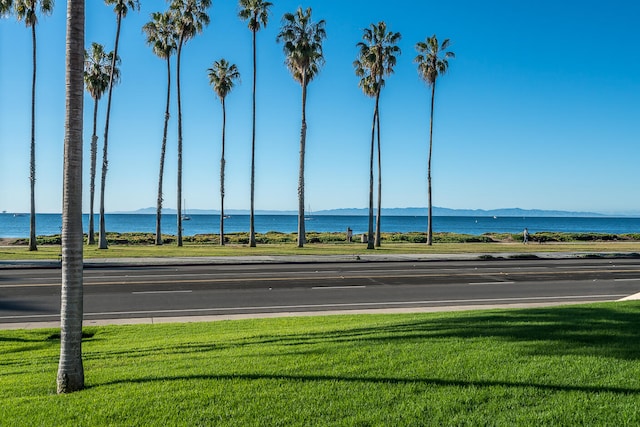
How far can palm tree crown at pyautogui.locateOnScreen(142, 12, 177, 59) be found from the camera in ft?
134

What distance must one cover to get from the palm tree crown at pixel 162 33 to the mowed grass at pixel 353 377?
35699 mm

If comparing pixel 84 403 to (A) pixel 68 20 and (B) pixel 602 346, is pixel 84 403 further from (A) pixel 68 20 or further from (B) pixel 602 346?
(B) pixel 602 346

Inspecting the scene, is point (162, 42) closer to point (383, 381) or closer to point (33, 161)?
point (33, 161)

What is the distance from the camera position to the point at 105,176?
3738cm

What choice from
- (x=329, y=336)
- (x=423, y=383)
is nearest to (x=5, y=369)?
(x=329, y=336)

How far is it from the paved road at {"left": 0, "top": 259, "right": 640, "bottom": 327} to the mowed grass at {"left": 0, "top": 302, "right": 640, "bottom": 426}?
4536mm

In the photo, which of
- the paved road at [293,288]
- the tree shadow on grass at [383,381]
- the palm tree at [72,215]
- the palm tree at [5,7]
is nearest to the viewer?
the tree shadow on grass at [383,381]

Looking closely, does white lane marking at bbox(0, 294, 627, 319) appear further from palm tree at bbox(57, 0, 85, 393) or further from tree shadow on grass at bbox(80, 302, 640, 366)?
palm tree at bbox(57, 0, 85, 393)

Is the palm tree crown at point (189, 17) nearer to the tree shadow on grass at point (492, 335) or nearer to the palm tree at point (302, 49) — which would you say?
the palm tree at point (302, 49)

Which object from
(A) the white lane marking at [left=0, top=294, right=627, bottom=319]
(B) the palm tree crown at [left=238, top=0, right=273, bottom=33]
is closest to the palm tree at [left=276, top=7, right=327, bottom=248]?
(B) the palm tree crown at [left=238, top=0, right=273, bottom=33]

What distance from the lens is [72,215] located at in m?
6.48

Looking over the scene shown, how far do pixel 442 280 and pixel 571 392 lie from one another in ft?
49.6

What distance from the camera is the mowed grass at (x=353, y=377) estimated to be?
530cm

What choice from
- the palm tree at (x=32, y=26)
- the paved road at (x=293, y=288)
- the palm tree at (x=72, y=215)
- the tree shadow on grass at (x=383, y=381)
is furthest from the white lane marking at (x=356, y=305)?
the palm tree at (x=32, y=26)
